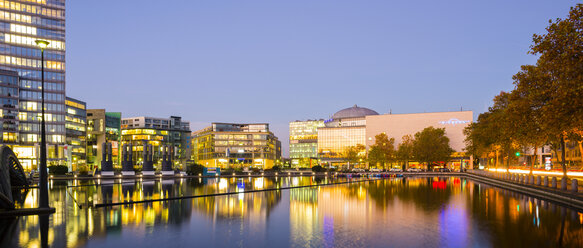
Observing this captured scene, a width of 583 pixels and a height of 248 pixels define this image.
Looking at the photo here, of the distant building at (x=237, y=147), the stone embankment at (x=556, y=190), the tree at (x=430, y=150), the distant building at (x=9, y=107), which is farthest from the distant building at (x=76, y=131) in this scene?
the stone embankment at (x=556, y=190)

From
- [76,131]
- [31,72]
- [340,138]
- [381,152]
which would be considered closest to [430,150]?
[381,152]

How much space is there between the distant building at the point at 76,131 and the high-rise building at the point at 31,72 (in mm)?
20135

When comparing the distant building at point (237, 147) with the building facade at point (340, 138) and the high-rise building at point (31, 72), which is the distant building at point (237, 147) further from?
the high-rise building at point (31, 72)

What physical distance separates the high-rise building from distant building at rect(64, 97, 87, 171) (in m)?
20.1

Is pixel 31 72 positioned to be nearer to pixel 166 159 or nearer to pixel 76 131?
pixel 76 131

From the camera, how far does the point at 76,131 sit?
145875mm

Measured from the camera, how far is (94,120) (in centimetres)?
16812

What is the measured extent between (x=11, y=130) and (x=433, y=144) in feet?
362

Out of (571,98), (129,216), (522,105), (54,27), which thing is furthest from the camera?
(54,27)

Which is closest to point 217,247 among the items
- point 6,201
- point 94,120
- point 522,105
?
point 6,201

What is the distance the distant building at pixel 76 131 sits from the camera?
139625mm

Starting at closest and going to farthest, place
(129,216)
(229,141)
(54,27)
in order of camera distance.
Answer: (129,216)
(54,27)
(229,141)

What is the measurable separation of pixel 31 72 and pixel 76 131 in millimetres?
34131

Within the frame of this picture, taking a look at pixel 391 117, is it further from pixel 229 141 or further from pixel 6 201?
pixel 6 201
